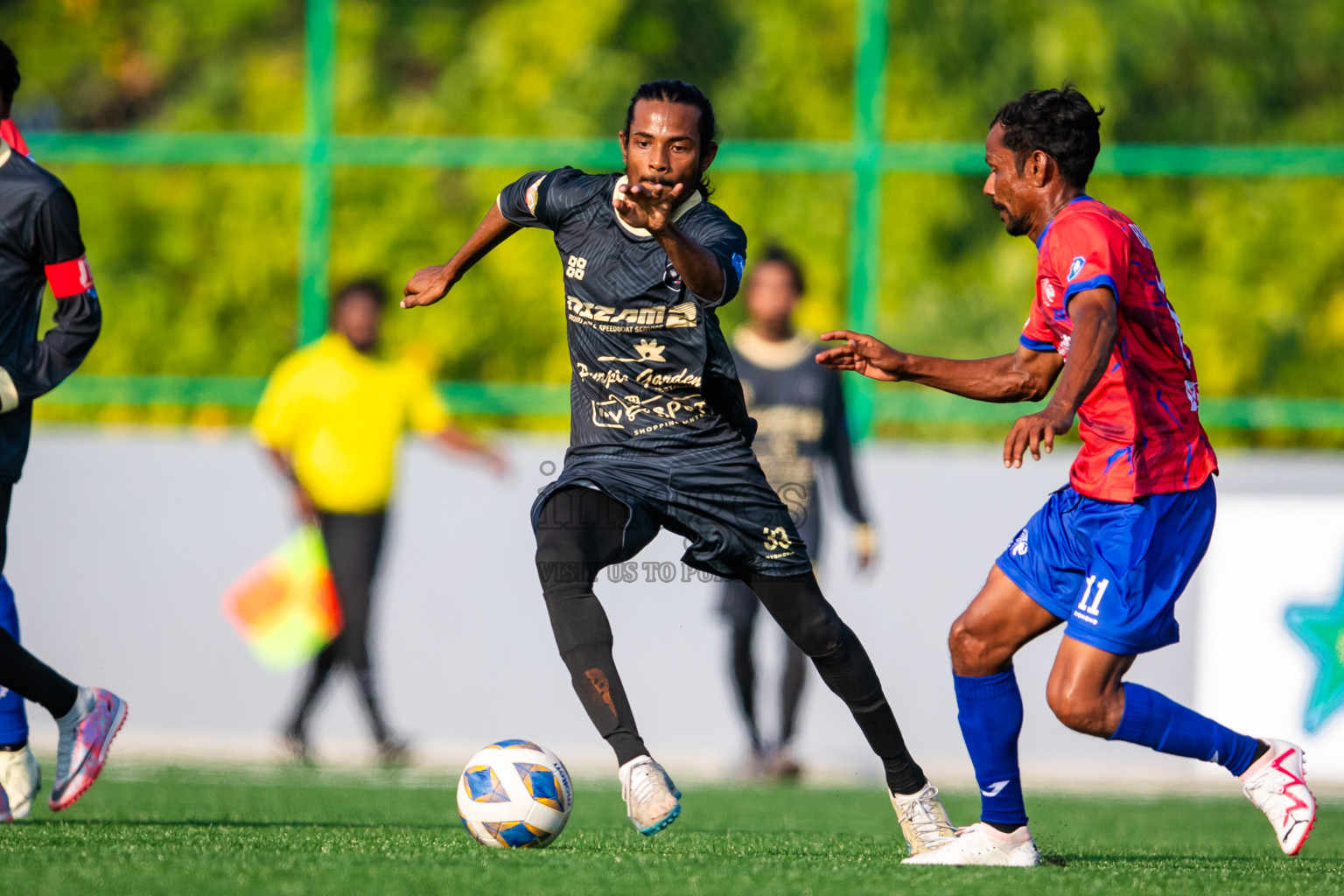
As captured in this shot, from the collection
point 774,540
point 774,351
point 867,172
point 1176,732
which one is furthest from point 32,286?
point 867,172

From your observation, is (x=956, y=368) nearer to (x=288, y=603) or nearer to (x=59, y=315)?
(x=59, y=315)

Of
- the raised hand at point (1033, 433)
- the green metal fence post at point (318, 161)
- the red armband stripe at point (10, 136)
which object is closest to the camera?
the raised hand at point (1033, 433)

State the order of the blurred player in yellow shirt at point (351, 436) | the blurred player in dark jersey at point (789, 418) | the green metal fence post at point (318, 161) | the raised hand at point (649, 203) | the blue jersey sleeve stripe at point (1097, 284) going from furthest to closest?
1. the green metal fence post at point (318, 161)
2. the blurred player in yellow shirt at point (351, 436)
3. the blurred player in dark jersey at point (789, 418)
4. the blue jersey sleeve stripe at point (1097, 284)
5. the raised hand at point (649, 203)

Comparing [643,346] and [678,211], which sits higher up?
[678,211]

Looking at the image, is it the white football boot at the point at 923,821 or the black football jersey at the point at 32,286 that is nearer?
the white football boot at the point at 923,821

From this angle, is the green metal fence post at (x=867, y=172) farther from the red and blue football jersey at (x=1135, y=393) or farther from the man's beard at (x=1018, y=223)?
the red and blue football jersey at (x=1135, y=393)

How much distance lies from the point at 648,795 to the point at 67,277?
243 cm

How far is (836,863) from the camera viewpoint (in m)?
4.39

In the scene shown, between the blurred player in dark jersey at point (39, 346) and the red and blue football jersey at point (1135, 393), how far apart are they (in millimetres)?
2889

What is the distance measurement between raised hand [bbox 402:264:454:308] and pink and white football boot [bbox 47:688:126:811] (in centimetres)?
156

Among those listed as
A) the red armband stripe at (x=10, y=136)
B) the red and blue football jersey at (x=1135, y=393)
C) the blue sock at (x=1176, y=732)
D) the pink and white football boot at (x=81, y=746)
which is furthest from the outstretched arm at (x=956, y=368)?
the red armband stripe at (x=10, y=136)

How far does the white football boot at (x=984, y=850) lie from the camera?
4.46 m

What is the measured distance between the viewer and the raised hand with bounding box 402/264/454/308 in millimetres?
4965

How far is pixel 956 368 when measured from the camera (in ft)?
15.2
